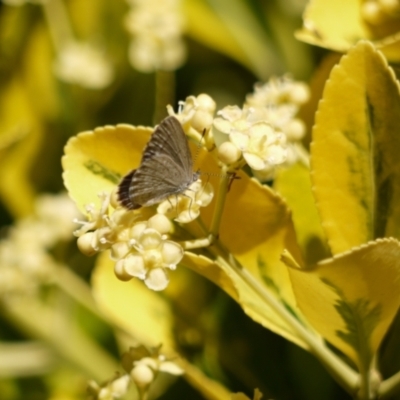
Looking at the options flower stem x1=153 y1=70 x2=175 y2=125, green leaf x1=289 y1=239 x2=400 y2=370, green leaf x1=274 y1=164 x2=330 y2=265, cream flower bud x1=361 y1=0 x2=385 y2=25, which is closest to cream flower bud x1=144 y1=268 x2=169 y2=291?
green leaf x1=289 y1=239 x2=400 y2=370

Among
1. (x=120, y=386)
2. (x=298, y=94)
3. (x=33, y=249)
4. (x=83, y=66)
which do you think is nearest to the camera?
(x=120, y=386)

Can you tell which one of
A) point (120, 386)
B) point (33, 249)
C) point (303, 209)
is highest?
point (303, 209)

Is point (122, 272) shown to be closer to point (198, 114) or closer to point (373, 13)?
point (198, 114)

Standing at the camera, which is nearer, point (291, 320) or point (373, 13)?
point (291, 320)

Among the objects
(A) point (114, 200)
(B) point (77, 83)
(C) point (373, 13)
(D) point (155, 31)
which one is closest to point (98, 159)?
(A) point (114, 200)

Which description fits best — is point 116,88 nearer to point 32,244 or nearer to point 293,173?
point 32,244

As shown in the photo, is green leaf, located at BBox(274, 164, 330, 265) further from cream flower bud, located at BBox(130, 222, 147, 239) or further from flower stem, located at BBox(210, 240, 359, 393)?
cream flower bud, located at BBox(130, 222, 147, 239)

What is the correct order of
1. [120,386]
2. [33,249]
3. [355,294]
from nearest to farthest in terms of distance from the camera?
1. [355,294]
2. [120,386]
3. [33,249]
